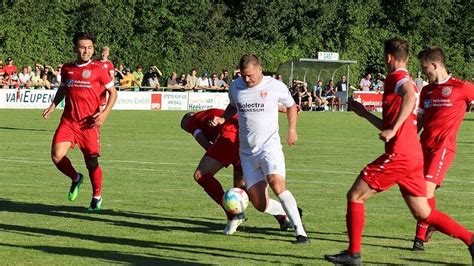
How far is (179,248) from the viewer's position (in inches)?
450

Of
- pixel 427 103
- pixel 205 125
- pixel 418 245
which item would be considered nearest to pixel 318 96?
pixel 205 125

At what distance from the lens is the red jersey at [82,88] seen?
1475 centimetres

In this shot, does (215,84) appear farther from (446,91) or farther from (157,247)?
(157,247)

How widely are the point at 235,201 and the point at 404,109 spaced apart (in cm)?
305

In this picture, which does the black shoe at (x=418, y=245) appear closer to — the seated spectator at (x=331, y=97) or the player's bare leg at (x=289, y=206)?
the player's bare leg at (x=289, y=206)

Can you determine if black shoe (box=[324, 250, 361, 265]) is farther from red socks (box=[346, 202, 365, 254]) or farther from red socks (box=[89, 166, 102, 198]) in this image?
red socks (box=[89, 166, 102, 198])

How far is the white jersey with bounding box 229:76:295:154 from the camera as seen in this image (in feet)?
38.5

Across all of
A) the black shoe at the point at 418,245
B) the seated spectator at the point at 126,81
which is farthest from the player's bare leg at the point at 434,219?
the seated spectator at the point at 126,81

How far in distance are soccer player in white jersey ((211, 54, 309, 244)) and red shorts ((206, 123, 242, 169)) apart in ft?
3.71

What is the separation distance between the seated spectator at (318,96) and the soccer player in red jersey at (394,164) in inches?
1824

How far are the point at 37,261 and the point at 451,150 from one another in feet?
13.9

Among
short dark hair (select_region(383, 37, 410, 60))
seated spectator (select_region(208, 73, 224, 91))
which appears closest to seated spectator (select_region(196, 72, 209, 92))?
seated spectator (select_region(208, 73, 224, 91))

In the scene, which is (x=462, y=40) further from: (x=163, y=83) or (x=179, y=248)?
(x=179, y=248)

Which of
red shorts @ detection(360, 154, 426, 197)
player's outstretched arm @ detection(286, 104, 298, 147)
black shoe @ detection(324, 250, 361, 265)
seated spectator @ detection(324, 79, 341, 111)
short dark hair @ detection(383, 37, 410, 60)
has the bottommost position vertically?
seated spectator @ detection(324, 79, 341, 111)
